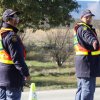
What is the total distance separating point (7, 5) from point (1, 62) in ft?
37.8

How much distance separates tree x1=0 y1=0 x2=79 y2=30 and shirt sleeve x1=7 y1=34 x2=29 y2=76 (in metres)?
11.0

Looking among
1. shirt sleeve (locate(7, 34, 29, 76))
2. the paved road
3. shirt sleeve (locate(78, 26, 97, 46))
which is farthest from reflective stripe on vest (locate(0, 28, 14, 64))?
the paved road

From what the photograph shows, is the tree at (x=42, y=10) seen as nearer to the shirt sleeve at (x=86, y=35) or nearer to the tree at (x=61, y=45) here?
the tree at (x=61, y=45)

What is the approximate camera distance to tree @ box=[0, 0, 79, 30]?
1769 cm

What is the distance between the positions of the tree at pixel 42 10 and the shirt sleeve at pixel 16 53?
11.0 meters

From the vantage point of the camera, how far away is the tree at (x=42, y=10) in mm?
17688

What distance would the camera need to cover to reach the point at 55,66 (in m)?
26.9

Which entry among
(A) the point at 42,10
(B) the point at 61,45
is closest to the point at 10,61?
(A) the point at 42,10

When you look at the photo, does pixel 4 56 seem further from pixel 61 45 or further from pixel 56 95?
pixel 61 45

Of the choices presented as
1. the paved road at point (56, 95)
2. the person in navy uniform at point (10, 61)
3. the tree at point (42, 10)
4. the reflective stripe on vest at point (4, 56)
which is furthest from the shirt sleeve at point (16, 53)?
the tree at point (42, 10)

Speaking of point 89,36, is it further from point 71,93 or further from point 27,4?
point 27,4

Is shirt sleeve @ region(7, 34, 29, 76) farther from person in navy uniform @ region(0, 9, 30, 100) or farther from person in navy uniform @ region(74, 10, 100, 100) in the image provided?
person in navy uniform @ region(74, 10, 100, 100)

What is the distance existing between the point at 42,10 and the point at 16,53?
1224 centimetres

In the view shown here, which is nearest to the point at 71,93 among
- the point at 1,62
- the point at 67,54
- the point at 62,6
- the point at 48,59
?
the point at 1,62
